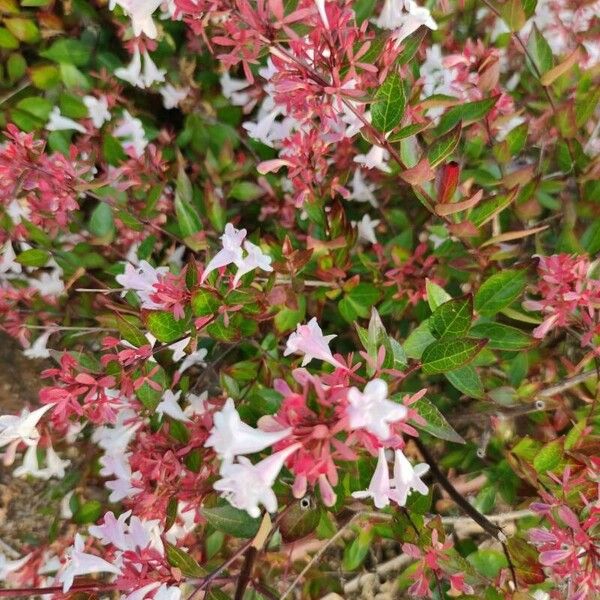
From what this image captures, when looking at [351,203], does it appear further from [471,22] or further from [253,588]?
[253,588]

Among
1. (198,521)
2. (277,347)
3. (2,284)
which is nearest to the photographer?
(198,521)

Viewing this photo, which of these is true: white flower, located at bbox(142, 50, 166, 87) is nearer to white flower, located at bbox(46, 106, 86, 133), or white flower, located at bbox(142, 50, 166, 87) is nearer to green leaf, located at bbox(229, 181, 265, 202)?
white flower, located at bbox(46, 106, 86, 133)

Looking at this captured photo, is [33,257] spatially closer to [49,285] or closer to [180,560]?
[49,285]

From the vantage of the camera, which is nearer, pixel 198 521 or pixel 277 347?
pixel 198 521

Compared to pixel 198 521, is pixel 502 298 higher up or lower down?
higher up

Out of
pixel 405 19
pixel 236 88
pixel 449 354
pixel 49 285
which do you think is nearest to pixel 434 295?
pixel 449 354

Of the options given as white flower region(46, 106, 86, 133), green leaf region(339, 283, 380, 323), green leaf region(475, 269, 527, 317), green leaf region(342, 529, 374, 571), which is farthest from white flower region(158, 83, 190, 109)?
green leaf region(342, 529, 374, 571)

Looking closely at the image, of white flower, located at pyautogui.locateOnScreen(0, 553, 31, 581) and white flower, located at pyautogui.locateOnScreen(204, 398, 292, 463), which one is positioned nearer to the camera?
white flower, located at pyautogui.locateOnScreen(204, 398, 292, 463)

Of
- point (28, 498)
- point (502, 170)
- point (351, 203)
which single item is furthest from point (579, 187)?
point (28, 498)
